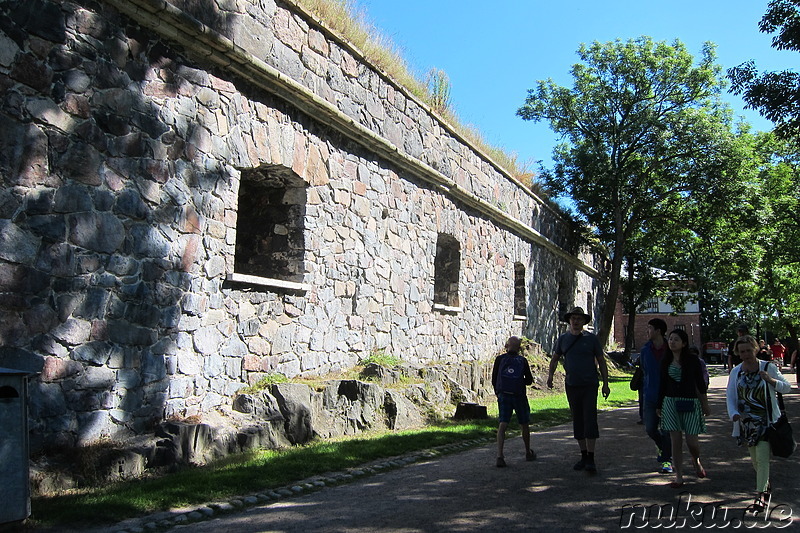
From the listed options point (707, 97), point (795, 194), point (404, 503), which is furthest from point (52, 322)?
point (795, 194)

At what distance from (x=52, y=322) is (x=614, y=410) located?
381 inches

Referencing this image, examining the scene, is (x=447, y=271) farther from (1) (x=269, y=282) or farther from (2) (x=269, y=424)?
(2) (x=269, y=424)

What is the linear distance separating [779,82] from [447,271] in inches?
264

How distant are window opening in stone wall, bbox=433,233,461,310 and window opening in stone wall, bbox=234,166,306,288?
202 inches

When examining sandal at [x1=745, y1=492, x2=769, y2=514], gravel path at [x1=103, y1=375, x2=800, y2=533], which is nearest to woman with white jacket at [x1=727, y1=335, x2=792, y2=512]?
sandal at [x1=745, y1=492, x2=769, y2=514]

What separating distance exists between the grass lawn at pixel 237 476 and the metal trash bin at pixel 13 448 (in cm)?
26

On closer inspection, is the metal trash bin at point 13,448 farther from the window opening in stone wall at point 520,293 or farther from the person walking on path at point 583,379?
the window opening in stone wall at point 520,293

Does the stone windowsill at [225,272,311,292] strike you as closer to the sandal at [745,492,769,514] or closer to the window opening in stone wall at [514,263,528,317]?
the sandal at [745,492,769,514]

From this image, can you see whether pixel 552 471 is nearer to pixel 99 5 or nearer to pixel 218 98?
pixel 218 98

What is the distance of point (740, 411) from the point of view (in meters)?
5.35

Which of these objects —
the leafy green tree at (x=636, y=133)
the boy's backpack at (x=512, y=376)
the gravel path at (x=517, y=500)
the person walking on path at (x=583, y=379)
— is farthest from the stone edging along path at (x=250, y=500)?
the leafy green tree at (x=636, y=133)

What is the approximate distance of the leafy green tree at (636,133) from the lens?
70.4 feet

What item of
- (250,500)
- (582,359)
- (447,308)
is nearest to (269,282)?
(250,500)

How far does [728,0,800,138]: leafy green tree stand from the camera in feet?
34.9
